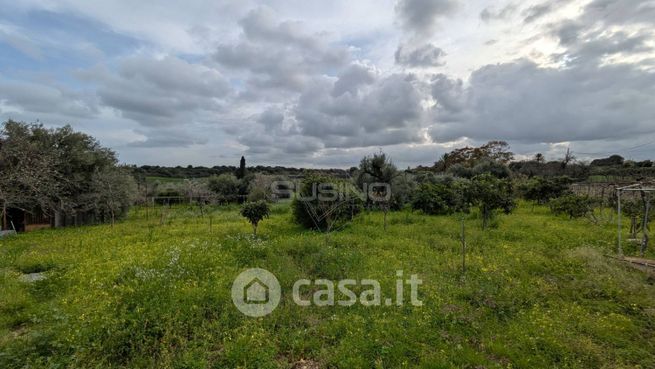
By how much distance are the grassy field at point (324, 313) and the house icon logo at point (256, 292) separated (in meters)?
0.17

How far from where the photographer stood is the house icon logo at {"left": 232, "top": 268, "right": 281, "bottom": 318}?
545cm

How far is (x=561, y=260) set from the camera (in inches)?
Answer: 306

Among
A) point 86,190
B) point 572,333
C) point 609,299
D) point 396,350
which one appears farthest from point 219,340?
point 86,190

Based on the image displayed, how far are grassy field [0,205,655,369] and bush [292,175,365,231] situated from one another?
338 cm

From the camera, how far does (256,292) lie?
6.07m

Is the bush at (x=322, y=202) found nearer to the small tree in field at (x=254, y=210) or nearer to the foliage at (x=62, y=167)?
the small tree in field at (x=254, y=210)

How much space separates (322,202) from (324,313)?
6.94 m

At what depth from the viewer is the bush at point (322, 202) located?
12.2 meters

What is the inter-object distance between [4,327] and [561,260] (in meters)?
10.8

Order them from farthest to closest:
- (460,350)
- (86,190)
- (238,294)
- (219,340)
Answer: (86,190) < (238,294) < (219,340) < (460,350)

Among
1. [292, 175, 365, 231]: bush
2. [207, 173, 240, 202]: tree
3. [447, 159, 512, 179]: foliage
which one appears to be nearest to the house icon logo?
[292, 175, 365, 231]: bush

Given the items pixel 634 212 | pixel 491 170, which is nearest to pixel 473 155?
pixel 491 170

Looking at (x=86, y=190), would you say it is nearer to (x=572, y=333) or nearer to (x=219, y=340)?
(x=219, y=340)

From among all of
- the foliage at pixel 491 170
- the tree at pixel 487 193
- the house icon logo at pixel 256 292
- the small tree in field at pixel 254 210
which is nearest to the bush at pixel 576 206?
the tree at pixel 487 193
